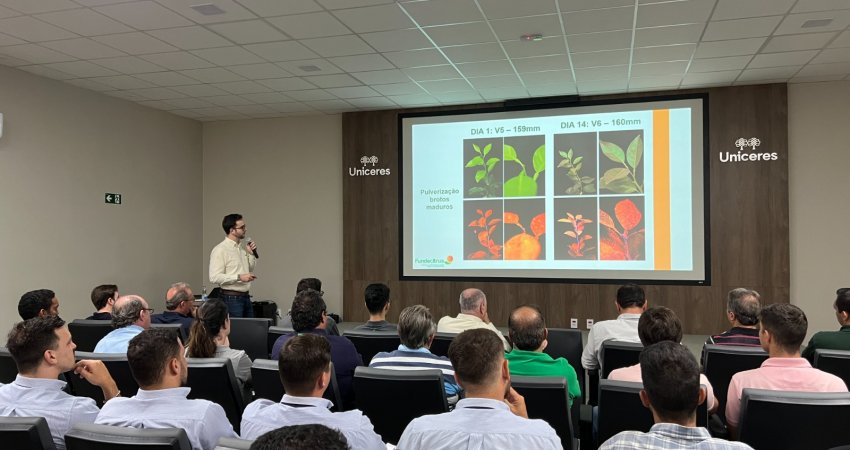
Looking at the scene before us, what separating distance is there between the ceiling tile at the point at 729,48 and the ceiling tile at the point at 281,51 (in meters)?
3.85

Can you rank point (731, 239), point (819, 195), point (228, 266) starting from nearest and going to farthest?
point (228, 266) < point (819, 195) < point (731, 239)

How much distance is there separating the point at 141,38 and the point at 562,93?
4.83m

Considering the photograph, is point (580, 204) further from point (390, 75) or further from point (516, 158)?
point (390, 75)

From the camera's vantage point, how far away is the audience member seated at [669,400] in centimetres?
146

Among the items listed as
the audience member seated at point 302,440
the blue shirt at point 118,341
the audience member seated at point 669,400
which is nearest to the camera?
the audience member seated at point 302,440

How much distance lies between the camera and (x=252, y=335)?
414 centimetres

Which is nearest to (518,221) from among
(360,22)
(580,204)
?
(580,204)

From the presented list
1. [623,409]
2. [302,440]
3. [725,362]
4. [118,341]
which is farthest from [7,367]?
[725,362]

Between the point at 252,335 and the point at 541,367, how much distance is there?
7.74 ft

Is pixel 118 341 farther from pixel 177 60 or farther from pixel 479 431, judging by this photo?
pixel 177 60

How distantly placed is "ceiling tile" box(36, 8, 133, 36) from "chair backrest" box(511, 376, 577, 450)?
4505 millimetres

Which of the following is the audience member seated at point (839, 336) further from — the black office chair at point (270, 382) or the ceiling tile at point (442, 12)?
the ceiling tile at point (442, 12)

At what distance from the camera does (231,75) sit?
21.2 feet

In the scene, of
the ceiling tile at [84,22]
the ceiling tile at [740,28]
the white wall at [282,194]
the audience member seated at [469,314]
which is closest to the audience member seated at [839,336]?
the audience member seated at [469,314]
